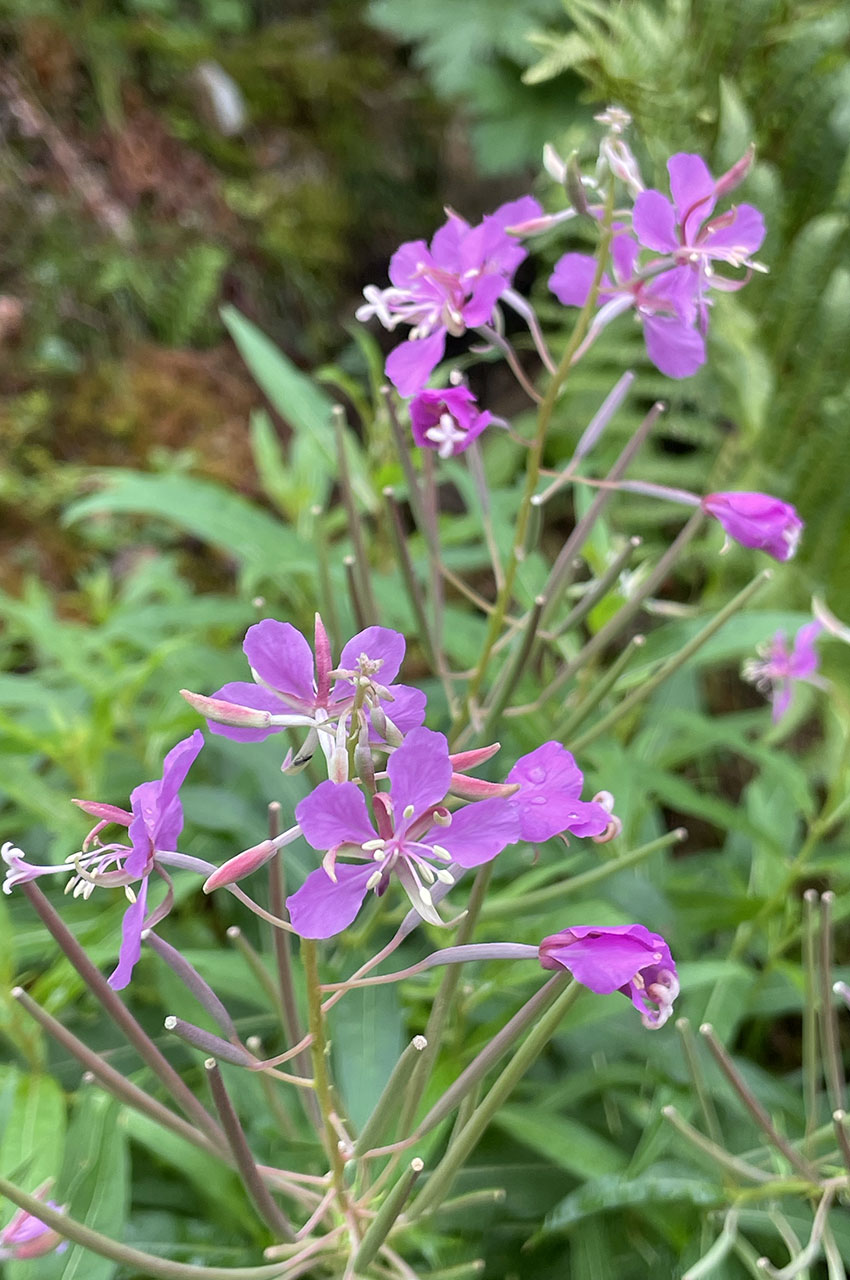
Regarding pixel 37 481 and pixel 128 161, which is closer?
pixel 37 481

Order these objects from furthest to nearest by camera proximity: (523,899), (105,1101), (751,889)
Answer: (751,889) → (523,899) → (105,1101)

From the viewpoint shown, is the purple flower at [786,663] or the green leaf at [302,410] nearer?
the purple flower at [786,663]

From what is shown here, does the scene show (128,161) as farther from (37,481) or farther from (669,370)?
(669,370)

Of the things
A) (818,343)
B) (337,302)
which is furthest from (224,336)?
(818,343)

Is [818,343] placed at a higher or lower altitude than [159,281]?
lower

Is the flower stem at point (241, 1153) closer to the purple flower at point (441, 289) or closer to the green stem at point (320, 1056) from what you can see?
the green stem at point (320, 1056)

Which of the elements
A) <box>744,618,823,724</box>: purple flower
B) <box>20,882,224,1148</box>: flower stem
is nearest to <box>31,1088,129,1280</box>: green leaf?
<box>20,882,224,1148</box>: flower stem

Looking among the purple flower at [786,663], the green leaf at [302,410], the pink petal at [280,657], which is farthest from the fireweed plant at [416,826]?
the green leaf at [302,410]
